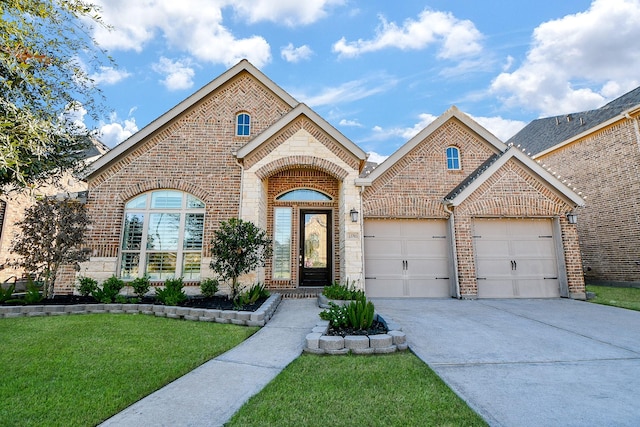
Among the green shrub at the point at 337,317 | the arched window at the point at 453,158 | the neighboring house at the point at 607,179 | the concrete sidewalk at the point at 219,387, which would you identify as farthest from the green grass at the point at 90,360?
the neighboring house at the point at 607,179

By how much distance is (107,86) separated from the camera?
25.0 feet

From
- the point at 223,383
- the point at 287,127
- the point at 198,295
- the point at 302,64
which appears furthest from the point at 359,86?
the point at 223,383

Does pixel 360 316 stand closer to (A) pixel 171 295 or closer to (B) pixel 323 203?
(A) pixel 171 295

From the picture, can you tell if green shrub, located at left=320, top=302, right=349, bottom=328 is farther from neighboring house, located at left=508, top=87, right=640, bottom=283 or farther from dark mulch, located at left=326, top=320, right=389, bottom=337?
neighboring house, located at left=508, top=87, right=640, bottom=283

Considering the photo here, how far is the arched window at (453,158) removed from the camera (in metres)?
10.1

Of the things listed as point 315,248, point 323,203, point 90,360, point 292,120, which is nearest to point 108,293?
point 90,360

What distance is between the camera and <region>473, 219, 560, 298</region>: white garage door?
30.1 ft

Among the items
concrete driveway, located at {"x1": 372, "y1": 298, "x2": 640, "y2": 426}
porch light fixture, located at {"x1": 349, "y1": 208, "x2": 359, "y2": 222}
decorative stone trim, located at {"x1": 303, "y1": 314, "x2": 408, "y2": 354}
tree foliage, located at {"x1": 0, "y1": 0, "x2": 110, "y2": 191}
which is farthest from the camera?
porch light fixture, located at {"x1": 349, "y1": 208, "x2": 359, "y2": 222}

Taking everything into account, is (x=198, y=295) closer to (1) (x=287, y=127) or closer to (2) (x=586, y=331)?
(1) (x=287, y=127)

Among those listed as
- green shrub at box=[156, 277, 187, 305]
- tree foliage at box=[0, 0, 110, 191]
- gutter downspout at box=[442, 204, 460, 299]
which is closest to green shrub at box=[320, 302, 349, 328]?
green shrub at box=[156, 277, 187, 305]

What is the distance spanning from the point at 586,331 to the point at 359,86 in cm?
1696

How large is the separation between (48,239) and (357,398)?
8.11 metres

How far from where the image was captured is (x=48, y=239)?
23.5ft

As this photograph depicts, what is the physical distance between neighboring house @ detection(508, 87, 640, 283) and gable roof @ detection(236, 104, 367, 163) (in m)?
10.1
